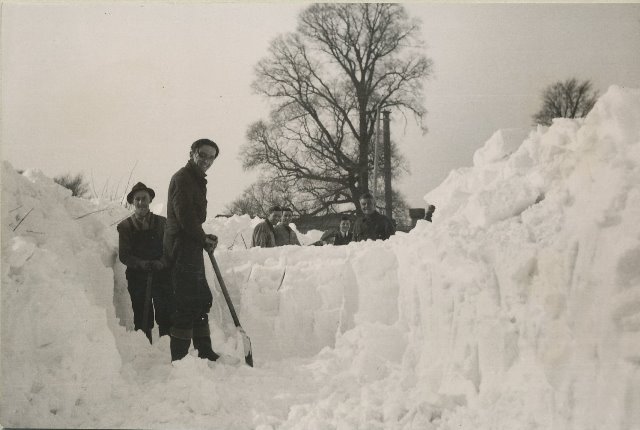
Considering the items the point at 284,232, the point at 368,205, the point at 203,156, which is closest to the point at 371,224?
the point at 368,205

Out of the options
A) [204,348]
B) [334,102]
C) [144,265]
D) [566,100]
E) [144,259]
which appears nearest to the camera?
[204,348]

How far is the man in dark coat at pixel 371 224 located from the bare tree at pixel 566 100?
67.9 inches

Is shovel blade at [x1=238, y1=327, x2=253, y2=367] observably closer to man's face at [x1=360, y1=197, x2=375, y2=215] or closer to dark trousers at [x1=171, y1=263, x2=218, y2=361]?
dark trousers at [x1=171, y1=263, x2=218, y2=361]

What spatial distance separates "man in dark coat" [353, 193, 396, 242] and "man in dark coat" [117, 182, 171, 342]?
2.03 m

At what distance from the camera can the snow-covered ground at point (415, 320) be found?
2635 millimetres

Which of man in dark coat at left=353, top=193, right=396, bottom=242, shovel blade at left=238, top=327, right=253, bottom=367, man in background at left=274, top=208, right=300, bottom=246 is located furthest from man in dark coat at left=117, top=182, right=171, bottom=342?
man in dark coat at left=353, top=193, right=396, bottom=242

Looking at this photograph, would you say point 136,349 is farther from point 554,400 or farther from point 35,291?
point 554,400

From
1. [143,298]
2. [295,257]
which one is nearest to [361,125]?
[295,257]

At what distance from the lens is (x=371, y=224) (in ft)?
18.3

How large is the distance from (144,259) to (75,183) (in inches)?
54.2

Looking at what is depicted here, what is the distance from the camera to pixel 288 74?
7.16m

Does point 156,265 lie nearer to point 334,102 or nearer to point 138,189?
point 138,189

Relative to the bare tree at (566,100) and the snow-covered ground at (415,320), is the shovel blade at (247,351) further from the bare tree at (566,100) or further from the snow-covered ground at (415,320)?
the bare tree at (566,100)

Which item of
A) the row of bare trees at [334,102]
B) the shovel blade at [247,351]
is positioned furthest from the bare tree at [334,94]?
the shovel blade at [247,351]
